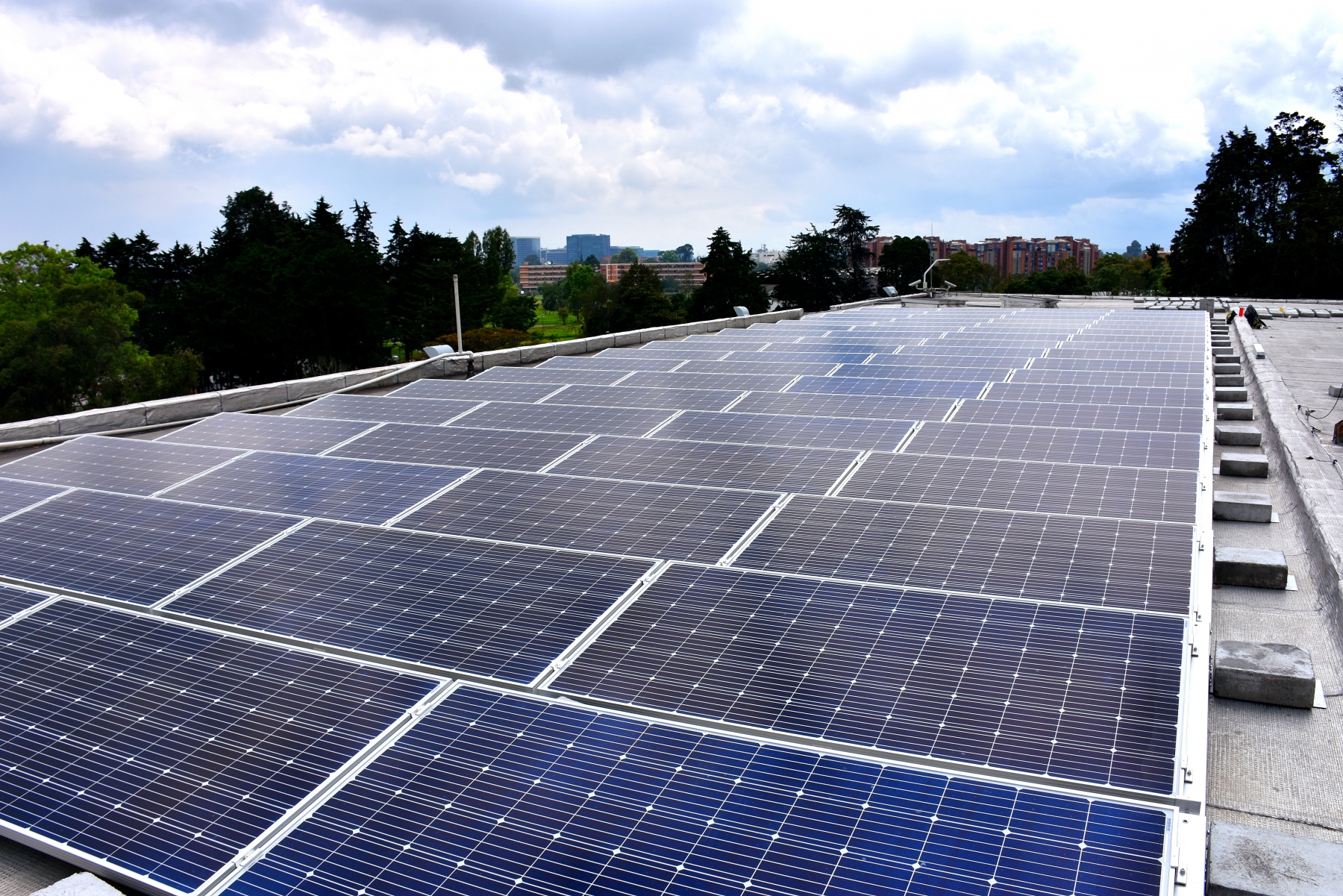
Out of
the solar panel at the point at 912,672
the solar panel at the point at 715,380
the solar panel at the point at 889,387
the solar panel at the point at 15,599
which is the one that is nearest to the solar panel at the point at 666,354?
the solar panel at the point at 715,380

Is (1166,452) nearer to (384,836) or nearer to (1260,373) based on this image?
(384,836)

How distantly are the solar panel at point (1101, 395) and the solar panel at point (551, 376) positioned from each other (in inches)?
371

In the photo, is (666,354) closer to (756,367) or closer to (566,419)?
(756,367)

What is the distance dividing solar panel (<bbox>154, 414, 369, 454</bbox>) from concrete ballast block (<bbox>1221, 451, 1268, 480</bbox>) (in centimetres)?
1598

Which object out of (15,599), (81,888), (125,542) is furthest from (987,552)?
(15,599)

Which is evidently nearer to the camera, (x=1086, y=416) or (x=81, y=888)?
(x=81, y=888)

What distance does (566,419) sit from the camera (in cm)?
1805

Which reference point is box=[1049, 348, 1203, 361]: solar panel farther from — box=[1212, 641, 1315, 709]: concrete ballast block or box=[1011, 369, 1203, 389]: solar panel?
box=[1212, 641, 1315, 709]: concrete ballast block

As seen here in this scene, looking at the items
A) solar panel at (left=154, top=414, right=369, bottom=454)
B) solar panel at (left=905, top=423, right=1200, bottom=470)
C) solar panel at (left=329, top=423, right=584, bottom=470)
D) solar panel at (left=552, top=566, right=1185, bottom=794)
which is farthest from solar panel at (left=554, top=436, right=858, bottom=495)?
solar panel at (left=154, top=414, right=369, bottom=454)

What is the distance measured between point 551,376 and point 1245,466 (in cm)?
1580

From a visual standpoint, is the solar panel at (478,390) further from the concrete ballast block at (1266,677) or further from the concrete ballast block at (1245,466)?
the concrete ballast block at (1266,677)

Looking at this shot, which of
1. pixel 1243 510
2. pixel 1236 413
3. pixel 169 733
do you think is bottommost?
pixel 1243 510

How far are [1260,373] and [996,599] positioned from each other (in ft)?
87.6

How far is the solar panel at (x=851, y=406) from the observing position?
57.0 feet
